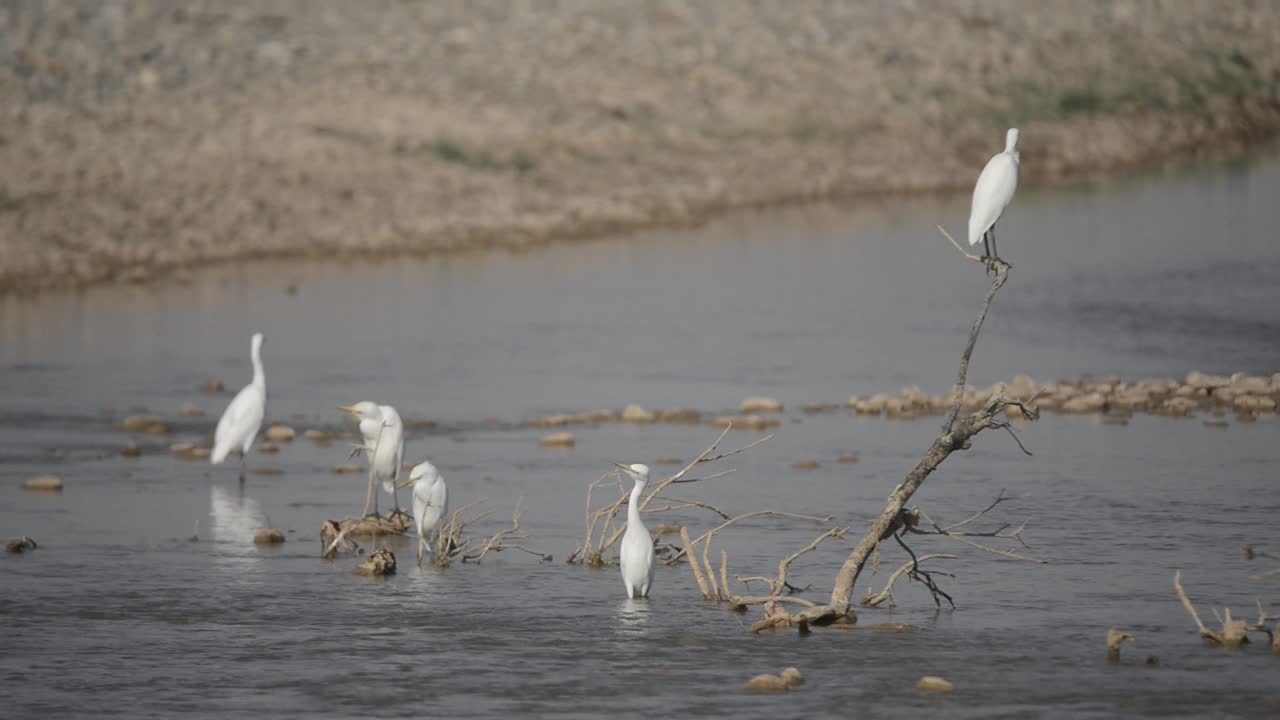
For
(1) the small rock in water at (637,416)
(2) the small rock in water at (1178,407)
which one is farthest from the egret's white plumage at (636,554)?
(2) the small rock in water at (1178,407)

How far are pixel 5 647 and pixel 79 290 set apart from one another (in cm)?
1911

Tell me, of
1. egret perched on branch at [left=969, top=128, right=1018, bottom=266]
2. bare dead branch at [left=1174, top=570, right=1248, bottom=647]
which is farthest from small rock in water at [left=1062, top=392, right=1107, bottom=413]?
bare dead branch at [left=1174, top=570, right=1248, bottom=647]

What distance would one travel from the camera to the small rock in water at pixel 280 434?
20.6m

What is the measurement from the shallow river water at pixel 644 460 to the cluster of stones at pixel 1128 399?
61cm

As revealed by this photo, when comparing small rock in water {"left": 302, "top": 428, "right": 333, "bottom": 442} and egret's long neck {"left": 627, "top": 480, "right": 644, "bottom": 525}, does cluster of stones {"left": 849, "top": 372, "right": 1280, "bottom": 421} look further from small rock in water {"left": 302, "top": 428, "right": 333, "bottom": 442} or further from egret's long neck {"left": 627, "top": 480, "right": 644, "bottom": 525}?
egret's long neck {"left": 627, "top": 480, "right": 644, "bottom": 525}

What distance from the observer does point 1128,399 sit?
21688mm

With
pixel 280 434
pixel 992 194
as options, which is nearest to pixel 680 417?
pixel 280 434

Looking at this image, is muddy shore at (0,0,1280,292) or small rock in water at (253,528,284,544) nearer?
small rock in water at (253,528,284,544)

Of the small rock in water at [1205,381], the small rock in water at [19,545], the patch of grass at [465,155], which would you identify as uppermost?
the patch of grass at [465,155]

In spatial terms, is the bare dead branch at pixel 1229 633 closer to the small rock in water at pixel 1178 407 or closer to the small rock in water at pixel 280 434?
the small rock in water at pixel 1178 407

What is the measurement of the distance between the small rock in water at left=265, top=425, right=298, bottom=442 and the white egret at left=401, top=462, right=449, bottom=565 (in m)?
6.13

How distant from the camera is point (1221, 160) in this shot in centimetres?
4331

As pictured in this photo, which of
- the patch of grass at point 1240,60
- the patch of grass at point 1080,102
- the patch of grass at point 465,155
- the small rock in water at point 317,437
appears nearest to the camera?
the small rock in water at point 317,437

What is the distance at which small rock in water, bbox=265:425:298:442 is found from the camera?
2059cm
